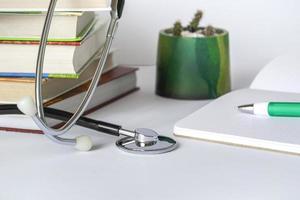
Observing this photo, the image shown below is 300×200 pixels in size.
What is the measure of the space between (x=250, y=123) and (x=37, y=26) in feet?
0.92

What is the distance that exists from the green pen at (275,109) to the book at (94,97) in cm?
22

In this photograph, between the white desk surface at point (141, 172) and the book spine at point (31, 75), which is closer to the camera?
the white desk surface at point (141, 172)

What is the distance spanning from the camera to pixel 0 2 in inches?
29.2

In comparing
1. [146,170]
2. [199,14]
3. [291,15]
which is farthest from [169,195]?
[291,15]

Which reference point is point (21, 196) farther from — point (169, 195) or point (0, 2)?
point (0, 2)

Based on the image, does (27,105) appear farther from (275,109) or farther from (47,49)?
(275,109)

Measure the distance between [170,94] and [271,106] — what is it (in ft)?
0.70

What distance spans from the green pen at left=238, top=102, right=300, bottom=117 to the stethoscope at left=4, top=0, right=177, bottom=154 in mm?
123

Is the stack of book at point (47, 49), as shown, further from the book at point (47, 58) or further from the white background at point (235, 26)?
the white background at point (235, 26)

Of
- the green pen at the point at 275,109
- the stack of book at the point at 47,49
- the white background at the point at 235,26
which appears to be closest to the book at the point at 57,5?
the stack of book at the point at 47,49

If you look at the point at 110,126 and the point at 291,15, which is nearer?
the point at 110,126

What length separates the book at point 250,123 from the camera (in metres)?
0.67

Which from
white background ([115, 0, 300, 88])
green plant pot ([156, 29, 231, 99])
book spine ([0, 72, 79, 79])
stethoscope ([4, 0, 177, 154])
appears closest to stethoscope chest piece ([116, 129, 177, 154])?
stethoscope ([4, 0, 177, 154])

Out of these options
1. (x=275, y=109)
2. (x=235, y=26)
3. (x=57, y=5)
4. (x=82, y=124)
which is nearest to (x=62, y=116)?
(x=82, y=124)
